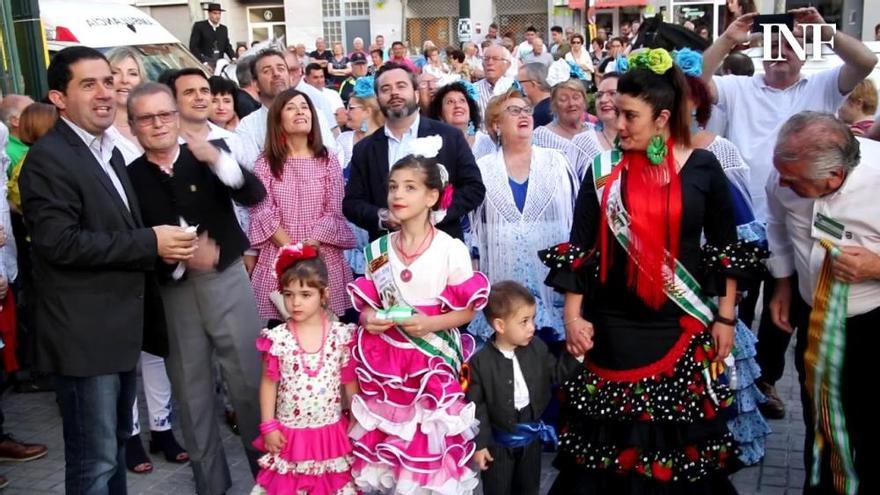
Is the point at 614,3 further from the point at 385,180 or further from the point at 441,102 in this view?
the point at 385,180

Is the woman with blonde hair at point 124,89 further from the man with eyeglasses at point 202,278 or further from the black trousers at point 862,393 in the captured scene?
the black trousers at point 862,393

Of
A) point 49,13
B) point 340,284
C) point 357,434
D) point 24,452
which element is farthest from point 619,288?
point 49,13

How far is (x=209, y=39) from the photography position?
668 inches

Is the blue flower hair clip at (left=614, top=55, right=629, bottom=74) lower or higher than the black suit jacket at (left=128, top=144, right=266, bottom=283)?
higher

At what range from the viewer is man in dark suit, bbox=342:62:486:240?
4.85 m

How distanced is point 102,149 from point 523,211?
7.72 feet

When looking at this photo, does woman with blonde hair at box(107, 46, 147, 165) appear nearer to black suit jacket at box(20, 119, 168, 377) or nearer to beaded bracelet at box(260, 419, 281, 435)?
black suit jacket at box(20, 119, 168, 377)

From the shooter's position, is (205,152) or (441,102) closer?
(205,152)

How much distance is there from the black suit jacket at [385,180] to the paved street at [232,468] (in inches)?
60.0

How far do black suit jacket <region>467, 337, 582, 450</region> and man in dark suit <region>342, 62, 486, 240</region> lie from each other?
108 centimetres

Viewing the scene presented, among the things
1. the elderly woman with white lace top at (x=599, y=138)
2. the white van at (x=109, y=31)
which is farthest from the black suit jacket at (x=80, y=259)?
the white van at (x=109, y=31)

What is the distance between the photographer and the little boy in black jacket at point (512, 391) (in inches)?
151

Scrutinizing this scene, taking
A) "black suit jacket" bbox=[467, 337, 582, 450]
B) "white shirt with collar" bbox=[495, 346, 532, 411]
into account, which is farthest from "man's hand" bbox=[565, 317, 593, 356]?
"white shirt with collar" bbox=[495, 346, 532, 411]

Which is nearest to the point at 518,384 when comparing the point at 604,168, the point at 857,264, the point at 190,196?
the point at 604,168
